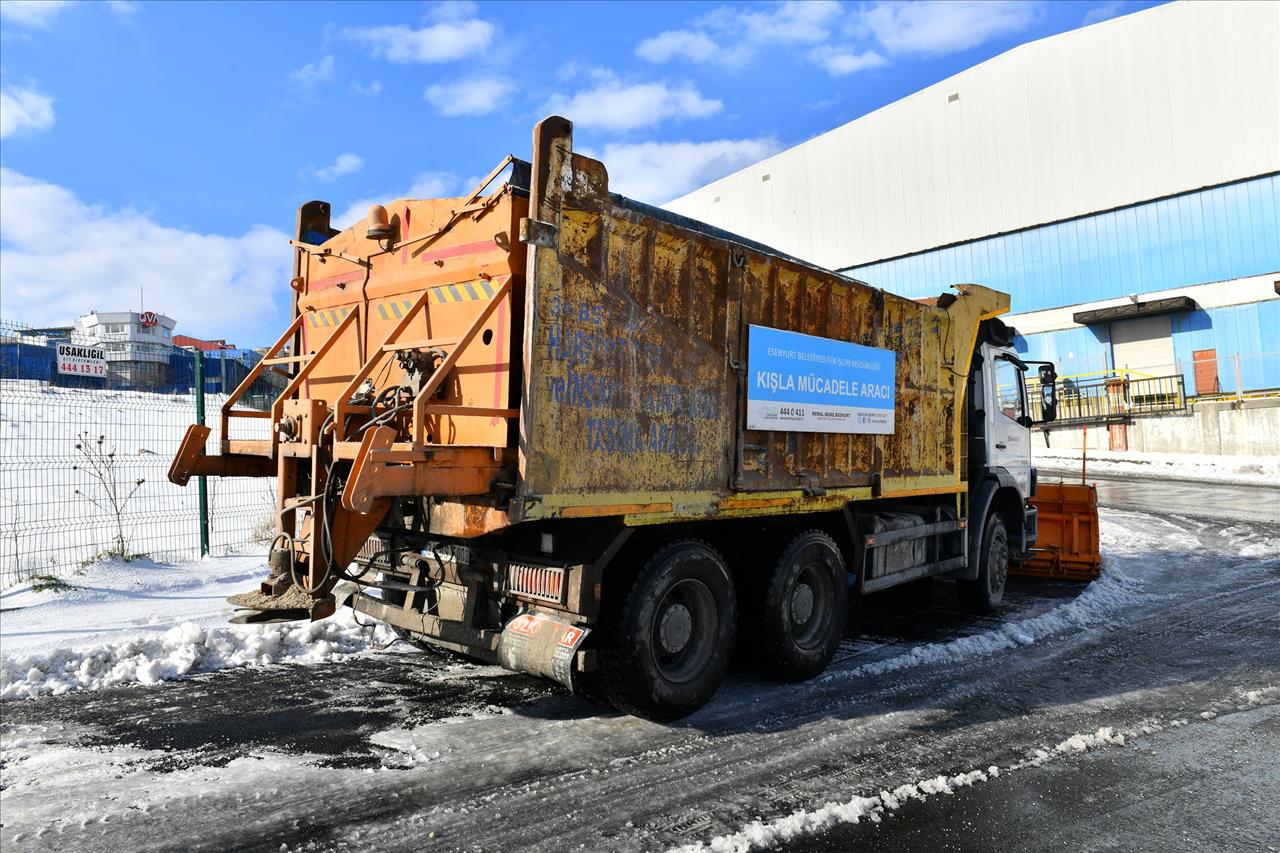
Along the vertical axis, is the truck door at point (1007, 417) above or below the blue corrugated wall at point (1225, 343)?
below

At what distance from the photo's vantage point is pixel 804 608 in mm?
5820

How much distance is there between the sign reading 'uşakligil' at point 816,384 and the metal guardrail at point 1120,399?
22168mm

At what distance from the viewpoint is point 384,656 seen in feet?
20.0

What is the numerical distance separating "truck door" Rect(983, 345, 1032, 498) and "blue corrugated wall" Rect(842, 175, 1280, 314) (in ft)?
80.3

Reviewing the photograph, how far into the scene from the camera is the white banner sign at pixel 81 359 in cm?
1834

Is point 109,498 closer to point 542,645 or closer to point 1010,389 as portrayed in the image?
point 542,645

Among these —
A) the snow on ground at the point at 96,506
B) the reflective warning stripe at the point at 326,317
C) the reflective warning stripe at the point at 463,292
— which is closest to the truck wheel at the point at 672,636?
the reflective warning stripe at the point at 463,292

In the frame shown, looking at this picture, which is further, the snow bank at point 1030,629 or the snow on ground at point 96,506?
the snow on ground at point 96,506

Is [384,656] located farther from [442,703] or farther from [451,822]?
[451,822]

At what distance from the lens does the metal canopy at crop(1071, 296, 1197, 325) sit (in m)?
27.9

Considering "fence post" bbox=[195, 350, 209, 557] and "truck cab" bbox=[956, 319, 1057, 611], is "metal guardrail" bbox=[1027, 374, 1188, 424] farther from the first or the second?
"fence post" bbox=[195, 350, 209, 557]

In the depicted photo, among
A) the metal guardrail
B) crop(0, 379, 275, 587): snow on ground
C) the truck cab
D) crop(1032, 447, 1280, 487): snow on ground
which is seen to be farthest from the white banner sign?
the metal guardrail

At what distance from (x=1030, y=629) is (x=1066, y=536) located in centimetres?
305

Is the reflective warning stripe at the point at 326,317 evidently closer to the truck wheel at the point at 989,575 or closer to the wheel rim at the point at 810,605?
the wheel rim at the point at 810,605
